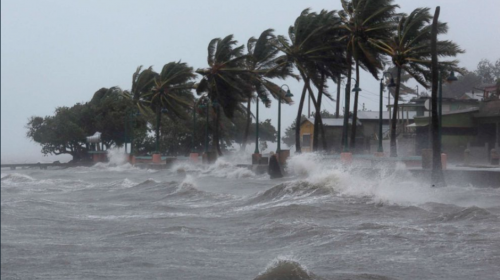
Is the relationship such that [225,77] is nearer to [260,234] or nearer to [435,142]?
[435,142]

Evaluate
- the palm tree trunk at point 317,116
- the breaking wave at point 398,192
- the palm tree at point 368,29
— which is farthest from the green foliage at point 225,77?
the breaking wave at point 398,192

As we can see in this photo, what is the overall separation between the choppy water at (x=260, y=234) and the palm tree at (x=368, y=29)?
51.5ft

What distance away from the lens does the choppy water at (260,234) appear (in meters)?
6.79

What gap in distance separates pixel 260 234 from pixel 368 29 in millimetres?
23484

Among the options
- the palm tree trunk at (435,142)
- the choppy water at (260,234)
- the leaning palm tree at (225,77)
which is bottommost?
the choppy water at (260,234)

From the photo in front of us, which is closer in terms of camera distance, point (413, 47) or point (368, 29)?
point (413, 47)

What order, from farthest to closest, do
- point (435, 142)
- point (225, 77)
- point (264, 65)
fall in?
point (264, 65) → point (225, 77) → point (435, 142)

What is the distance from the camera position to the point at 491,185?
63.7ft

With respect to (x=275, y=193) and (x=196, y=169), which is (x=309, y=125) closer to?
(x=196, y=169)

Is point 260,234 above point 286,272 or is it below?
below

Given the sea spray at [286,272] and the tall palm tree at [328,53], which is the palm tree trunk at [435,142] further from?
the sea spray at [286,272]

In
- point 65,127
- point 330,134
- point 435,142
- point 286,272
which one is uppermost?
point 330,134

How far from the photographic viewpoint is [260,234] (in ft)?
32.3

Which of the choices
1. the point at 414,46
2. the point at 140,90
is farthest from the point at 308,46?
the point at 140,90
